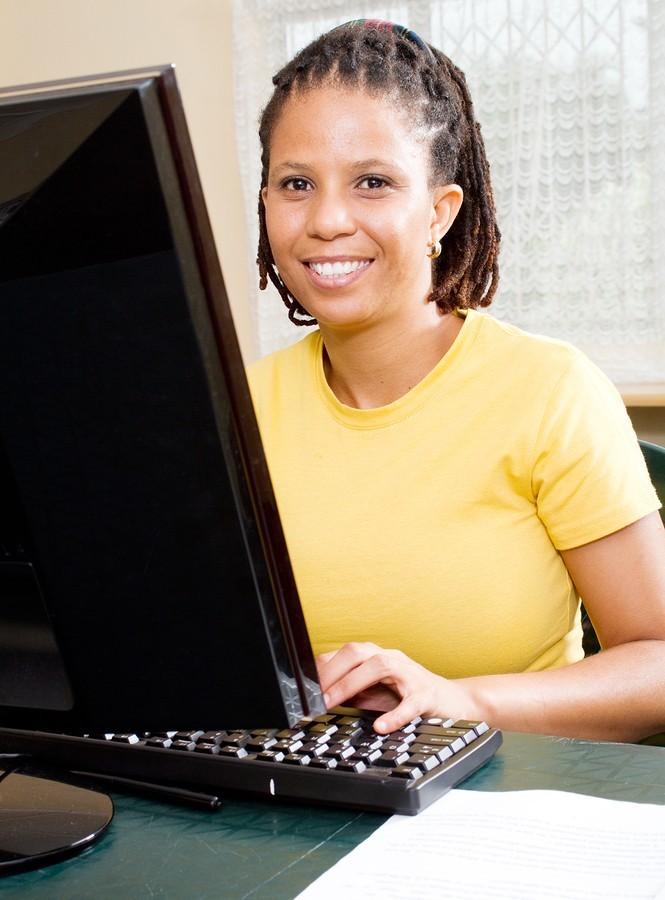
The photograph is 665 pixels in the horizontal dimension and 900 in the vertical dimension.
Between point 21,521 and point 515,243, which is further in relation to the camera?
point 515,243

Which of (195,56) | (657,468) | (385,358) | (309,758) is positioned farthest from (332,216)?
(195,56)

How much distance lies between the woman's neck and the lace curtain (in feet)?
4.46

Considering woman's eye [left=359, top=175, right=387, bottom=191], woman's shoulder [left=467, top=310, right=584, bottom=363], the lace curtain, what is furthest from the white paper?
the lace curtain

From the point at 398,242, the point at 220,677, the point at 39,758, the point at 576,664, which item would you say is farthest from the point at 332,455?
the point at 220,677

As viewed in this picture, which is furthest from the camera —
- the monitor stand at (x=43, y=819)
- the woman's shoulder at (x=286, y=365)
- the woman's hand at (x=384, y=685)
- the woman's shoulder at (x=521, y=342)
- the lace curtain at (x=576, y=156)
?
the lace curtain at (x=576, y=156)

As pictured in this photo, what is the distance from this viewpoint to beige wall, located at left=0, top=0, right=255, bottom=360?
9.72 feet

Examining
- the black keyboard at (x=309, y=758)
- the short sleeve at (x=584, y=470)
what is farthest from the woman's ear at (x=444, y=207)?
the black keyboard at (x=309, y=758)

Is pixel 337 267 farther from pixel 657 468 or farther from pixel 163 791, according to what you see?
pixel 163 791

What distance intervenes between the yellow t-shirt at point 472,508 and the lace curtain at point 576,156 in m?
1.40

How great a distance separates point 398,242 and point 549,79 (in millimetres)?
1541

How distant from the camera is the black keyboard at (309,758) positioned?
687 millimetres

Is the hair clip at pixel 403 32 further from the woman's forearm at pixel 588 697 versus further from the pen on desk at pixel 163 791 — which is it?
the pen on desk at pixel 163 791

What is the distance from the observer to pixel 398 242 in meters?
1.20

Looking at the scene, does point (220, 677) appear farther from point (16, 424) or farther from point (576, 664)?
point (576, 664)
